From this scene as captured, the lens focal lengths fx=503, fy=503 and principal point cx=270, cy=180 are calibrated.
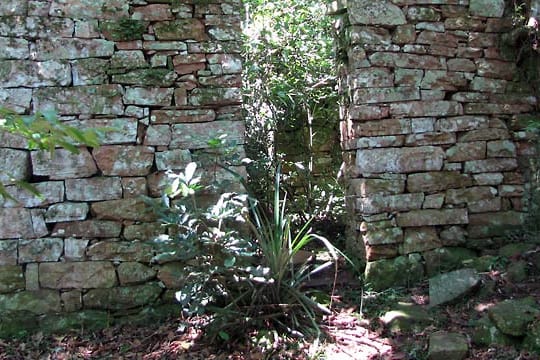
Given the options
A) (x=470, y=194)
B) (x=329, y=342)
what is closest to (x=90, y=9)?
(x=329, y=342)

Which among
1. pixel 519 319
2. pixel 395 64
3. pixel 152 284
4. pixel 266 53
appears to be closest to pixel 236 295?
pixel 152 284

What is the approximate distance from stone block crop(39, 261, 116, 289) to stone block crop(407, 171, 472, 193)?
7.03 ft

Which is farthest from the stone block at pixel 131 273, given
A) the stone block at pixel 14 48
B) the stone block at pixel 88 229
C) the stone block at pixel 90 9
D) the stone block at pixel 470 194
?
the stone block at pixel 470 194

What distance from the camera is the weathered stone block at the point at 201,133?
131 inches

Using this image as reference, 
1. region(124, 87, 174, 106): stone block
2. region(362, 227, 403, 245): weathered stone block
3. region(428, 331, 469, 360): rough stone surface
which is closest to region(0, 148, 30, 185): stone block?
region(124, 87, 174, 106): stone block

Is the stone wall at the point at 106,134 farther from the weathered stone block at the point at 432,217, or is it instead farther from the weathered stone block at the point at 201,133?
the weathered stone block at the point at 432,217

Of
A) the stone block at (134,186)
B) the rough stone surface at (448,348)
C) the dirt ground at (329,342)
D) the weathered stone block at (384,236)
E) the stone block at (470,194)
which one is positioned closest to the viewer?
the rough stone surface at (448,348)

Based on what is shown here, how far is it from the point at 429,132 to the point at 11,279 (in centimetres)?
299

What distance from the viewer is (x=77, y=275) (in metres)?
3.24

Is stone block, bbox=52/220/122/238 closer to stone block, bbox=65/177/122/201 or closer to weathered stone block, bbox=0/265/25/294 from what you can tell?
stone block, bbox=65/177/122/201

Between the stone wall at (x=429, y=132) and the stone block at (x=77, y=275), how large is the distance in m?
1.76

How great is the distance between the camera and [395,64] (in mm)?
3574

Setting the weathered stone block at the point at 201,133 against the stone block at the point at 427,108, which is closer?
the weathered stone block at the point at 201,133

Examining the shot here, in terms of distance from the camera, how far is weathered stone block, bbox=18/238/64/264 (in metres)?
3.21
